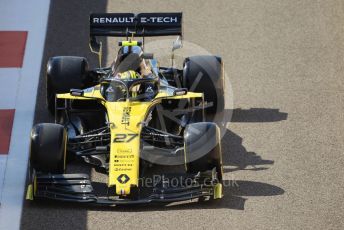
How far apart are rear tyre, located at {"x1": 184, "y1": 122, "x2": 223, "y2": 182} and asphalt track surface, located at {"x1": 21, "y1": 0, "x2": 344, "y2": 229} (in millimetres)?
460

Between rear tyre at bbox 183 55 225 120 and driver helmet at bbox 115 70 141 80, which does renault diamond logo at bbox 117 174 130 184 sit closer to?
driver helmet at bbox 115 70 141 80

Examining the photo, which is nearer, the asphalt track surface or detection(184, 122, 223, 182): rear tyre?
the asphalt track surface

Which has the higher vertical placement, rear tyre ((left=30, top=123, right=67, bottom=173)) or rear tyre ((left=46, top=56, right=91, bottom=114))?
rear tyre ((left=46, top=56, right=91, bottom=114))

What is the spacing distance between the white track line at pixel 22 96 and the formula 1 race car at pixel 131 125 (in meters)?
0.34

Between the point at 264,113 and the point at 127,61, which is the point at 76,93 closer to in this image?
the point at 127,61

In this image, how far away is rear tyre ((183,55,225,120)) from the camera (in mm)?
13016

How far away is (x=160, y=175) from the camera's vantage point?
11.5 meters

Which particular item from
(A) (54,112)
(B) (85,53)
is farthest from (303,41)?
(A) (54,112)

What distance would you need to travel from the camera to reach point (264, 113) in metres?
13.6

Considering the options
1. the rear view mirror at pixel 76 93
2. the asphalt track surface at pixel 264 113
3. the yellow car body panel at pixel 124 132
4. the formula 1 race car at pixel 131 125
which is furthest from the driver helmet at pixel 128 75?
the asphalt track surface at pixel 264 113

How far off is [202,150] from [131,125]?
1.02 m

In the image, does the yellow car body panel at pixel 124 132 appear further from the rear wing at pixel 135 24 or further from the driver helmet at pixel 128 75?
the rear wing at pixel 135 24

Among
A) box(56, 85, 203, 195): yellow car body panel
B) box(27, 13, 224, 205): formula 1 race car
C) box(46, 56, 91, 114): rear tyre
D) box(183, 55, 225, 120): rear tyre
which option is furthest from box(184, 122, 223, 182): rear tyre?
box(46, 56, 91, 114): rear tyre

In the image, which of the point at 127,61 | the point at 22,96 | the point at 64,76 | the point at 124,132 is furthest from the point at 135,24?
the point at 124,132
